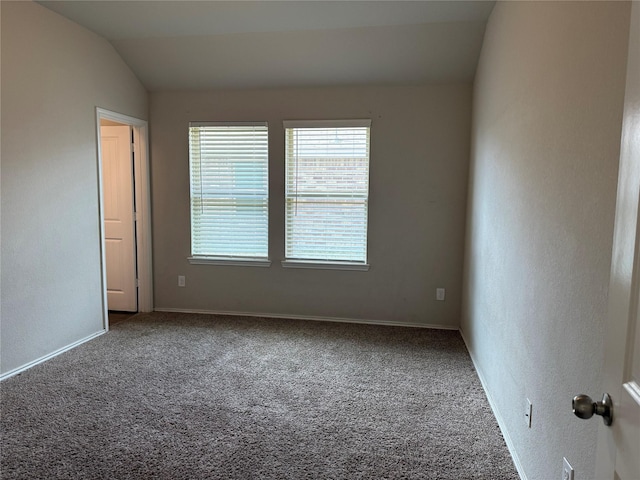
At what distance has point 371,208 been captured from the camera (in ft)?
13.5

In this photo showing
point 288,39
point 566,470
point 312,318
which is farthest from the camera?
point 312,318

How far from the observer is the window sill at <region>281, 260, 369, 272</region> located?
419 cm

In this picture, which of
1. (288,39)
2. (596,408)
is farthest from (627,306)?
(288,39)

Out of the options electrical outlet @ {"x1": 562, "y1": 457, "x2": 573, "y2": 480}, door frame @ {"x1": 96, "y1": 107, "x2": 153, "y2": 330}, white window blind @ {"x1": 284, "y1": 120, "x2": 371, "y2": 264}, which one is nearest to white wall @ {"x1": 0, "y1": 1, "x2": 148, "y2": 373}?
door frame @ {"x1": 96, "y1": 107, "x2": 153, "y2": 330}

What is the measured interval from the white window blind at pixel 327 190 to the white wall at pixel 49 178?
1843 millimetres

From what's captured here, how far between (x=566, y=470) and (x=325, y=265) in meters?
3.00

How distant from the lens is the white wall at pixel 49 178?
2.86 m

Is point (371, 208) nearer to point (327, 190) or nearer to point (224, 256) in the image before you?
point (327, 190)

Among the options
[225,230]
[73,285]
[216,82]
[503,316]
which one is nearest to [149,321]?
[73,285]

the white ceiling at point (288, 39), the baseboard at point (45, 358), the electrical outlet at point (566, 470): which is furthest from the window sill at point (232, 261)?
the electrical outlet at point (566, 470)

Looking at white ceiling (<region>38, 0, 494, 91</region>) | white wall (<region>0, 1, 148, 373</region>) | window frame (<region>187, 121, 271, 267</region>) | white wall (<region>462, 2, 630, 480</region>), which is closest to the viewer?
white wall (<region>462, 2, 630, 480</region>)

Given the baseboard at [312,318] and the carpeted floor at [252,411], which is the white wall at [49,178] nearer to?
the carpeted floor at [252,411]

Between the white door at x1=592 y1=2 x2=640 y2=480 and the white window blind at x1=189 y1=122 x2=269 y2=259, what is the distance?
371 cm

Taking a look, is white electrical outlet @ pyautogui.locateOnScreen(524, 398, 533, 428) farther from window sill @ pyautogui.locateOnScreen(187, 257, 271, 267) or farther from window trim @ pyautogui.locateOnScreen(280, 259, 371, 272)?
window sill @ pyautogui.locateOnScreen(187, 257, 271, 267)
